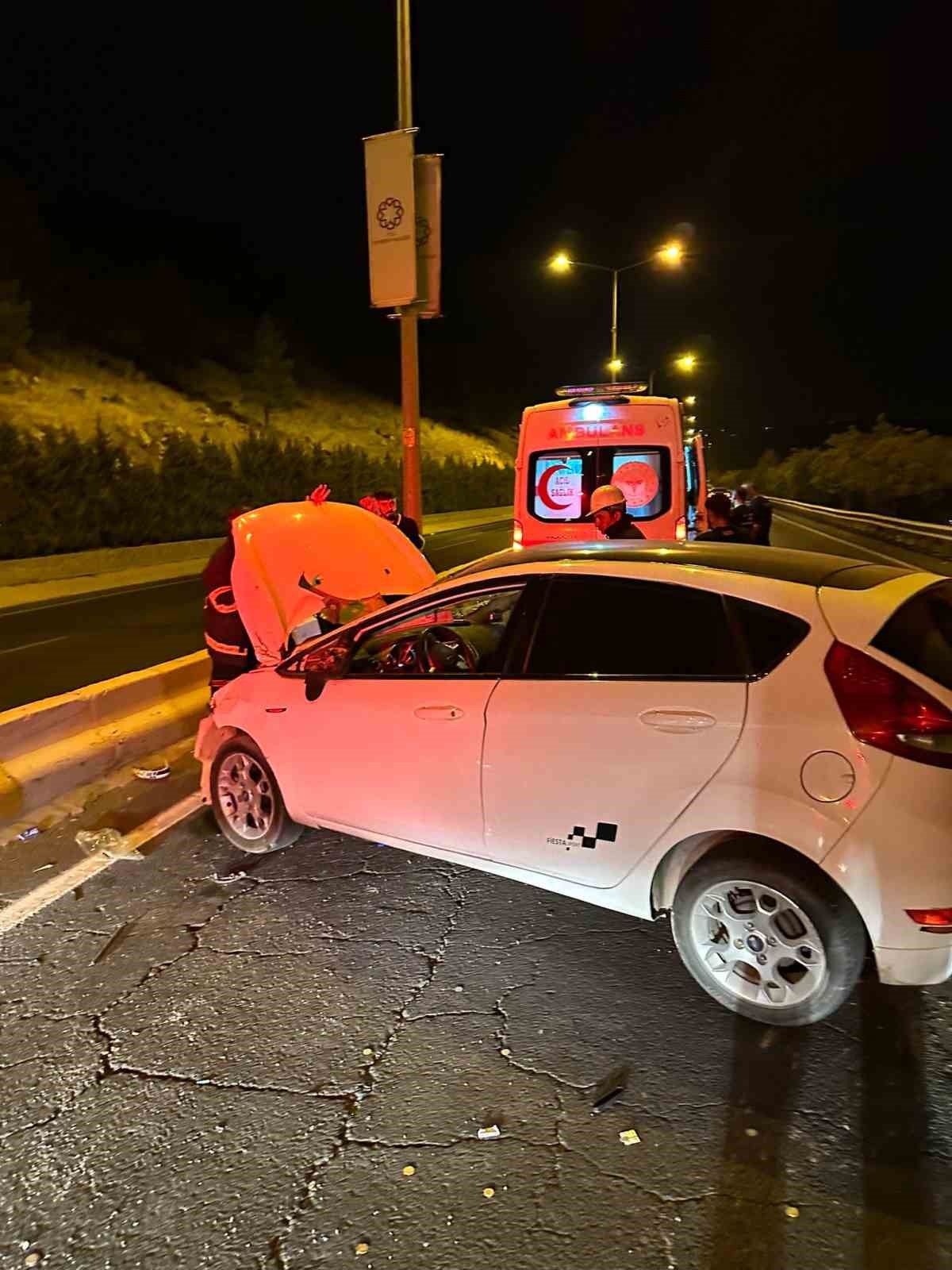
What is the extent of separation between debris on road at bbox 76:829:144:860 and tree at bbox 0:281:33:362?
31199 millimetres

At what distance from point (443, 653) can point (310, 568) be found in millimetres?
2100

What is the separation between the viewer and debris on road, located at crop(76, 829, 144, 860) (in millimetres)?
4348

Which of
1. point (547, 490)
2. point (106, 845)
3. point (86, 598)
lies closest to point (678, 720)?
point (106, 845)

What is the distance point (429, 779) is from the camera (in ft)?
11.6

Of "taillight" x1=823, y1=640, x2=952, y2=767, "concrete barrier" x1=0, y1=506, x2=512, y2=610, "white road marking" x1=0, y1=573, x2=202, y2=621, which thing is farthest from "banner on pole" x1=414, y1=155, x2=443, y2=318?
"concrete barrier" x1=0, y1=506, x2=512, y2=610

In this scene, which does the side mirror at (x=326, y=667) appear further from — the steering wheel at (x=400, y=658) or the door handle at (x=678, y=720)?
the door handle at (x=678, y=720)

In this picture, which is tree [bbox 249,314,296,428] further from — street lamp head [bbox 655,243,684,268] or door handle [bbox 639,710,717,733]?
door handle [bbox 639,710,717,733]

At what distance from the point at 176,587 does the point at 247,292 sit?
55.0 meters

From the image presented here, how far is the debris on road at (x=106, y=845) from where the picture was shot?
435cm

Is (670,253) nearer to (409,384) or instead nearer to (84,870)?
(409,384)

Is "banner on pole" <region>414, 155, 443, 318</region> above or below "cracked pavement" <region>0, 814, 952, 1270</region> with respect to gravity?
above

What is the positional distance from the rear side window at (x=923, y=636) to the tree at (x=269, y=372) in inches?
1629

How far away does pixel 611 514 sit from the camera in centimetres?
633

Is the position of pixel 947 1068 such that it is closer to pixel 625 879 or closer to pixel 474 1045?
pixel 625 879
